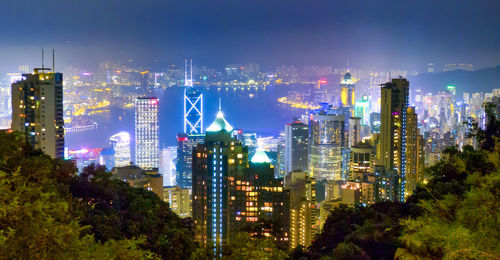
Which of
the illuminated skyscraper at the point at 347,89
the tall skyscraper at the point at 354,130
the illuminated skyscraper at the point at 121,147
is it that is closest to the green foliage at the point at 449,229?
the illuminated skyscraper at the point at 121,147

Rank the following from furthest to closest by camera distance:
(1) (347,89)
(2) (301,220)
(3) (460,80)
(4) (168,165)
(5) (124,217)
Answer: (1) (347,89)
(4) (168,165)
(3) (460,80)
(2) (301,220)
(5) (124,217)

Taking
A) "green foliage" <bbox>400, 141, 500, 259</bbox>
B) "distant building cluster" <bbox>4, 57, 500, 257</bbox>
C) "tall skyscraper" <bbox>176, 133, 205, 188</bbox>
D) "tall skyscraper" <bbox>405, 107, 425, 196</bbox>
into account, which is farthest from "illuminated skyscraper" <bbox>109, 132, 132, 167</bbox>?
"green foliage" <bbox>400, 141, 500, 259</bbox>

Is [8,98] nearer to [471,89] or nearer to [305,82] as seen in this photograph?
[471,89]

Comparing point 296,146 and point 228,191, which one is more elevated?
point 296,146

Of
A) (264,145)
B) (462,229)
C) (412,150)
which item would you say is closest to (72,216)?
(462,229)

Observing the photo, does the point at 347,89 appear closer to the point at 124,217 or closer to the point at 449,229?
the point at 124,217

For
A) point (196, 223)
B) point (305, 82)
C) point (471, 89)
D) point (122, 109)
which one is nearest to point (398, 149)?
point (471, 89)

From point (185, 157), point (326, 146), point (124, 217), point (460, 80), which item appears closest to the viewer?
point (124, 217)

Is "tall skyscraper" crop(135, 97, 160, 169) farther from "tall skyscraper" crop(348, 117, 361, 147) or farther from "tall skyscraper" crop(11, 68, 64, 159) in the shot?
"tall skyscraper" crop(11, 68, 64, 159)
